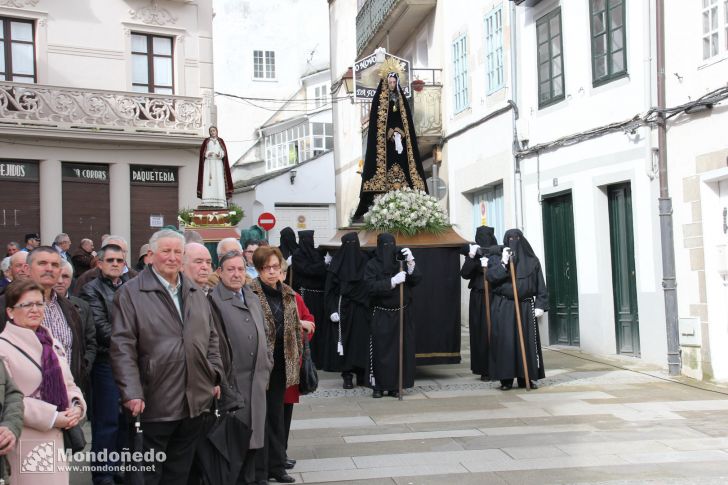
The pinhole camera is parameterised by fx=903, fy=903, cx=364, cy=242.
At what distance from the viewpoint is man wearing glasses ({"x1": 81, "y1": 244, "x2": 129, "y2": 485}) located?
22.7 ft

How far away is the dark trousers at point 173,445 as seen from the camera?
18.2 ft

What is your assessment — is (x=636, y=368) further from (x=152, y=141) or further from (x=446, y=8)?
(x=152, y=141)

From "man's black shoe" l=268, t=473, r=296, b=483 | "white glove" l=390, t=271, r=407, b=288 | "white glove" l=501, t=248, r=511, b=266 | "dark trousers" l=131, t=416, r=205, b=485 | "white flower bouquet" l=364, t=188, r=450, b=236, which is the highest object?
"white flower bouquet" l=364, t=188, r=450, b=236

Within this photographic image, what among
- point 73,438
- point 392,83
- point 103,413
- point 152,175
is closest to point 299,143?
point 152,175

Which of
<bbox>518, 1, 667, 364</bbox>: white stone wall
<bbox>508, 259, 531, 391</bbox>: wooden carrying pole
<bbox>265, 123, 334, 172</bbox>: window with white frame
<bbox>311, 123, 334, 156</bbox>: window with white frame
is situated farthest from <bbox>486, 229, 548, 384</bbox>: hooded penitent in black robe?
<bbox>311, 123, 334, 156</bbox>: window with white frame

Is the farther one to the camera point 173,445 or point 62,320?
point 62,320

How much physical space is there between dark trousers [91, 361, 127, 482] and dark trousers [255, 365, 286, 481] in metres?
1.18

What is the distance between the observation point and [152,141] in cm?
2288

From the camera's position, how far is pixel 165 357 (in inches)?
216

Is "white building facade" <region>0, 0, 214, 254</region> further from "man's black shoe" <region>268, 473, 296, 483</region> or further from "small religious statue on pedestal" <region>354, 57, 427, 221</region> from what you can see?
"man's black shoe" <region>268, 473, 296, 483</region>

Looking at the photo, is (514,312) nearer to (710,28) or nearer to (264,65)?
(710,28)

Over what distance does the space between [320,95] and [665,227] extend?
3075 cm

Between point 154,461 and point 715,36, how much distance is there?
364 inches

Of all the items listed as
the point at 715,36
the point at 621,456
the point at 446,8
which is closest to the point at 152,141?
the point at 446,8
